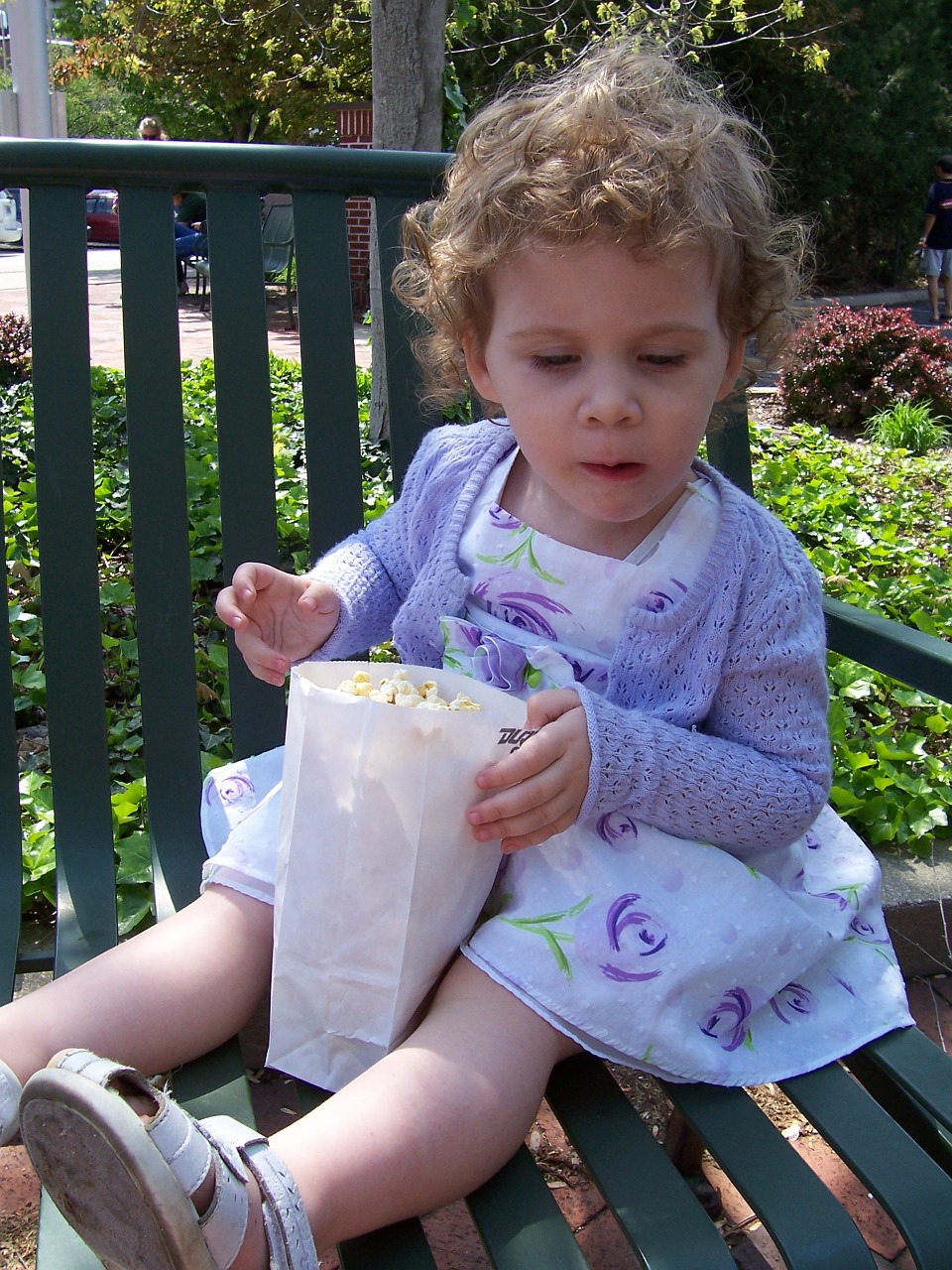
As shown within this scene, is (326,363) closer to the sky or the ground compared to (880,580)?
closer to the sky

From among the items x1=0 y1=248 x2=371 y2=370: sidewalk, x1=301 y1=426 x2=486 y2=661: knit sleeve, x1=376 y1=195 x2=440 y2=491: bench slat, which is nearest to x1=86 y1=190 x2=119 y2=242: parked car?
x1=0 y1=248 x2=371 y2=370: sidewalk

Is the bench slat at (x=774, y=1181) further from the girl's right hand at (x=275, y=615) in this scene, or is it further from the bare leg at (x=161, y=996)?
the girl's right hand at (x=275, y=615)

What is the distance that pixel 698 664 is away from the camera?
1.46 m

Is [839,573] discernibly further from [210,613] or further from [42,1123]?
[42,1123]

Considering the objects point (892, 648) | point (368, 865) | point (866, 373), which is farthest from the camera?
point (866, 373)

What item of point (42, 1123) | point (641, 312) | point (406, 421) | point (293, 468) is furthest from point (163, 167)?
point (293, 468)

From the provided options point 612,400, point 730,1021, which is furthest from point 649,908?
point 612,400

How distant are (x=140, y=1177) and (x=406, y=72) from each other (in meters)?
4.28

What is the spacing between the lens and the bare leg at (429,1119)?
1.07 metres

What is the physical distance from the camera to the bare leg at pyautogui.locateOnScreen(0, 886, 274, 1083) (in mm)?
1229

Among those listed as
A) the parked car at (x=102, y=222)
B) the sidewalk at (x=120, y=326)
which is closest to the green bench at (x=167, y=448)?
the sidewalk at (x=120, y=326)

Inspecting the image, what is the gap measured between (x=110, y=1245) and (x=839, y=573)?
10.1 feet

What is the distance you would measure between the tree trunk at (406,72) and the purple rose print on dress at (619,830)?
311cm

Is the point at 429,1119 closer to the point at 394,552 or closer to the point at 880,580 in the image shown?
the point at 394,552
